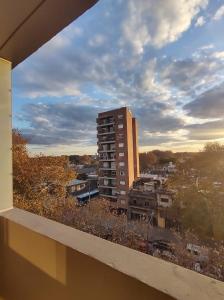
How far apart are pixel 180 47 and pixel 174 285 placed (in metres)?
2.41

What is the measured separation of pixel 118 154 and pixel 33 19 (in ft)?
5.95

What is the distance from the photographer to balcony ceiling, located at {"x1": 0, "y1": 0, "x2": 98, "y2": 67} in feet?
2.75

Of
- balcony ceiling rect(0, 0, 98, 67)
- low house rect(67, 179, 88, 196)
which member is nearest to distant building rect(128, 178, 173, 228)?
balcony ceiling rect(0, 0, 98, 67)

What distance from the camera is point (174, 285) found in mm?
567

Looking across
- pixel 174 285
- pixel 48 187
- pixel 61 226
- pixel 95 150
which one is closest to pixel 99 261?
pixel 174 285

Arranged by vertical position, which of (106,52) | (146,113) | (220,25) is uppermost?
(106,52)

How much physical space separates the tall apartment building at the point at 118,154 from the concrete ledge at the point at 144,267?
5.01 feet

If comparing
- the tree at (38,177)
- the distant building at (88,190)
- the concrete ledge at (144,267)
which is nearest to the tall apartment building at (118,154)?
the distant building at (88,190)

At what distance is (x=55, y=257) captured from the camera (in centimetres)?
87

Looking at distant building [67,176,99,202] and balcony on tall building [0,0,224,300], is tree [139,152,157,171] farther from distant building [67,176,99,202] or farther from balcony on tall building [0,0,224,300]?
balcony on tall building [0,0,224,300]

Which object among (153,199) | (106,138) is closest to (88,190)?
(106,138)

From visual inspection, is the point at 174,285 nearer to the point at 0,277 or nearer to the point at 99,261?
the point at 99,261

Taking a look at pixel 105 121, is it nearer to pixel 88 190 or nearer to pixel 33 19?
pixel 88 190

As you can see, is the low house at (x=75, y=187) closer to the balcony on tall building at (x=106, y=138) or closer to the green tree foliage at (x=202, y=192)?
the balcony on tall building at (x=106, y=138)
